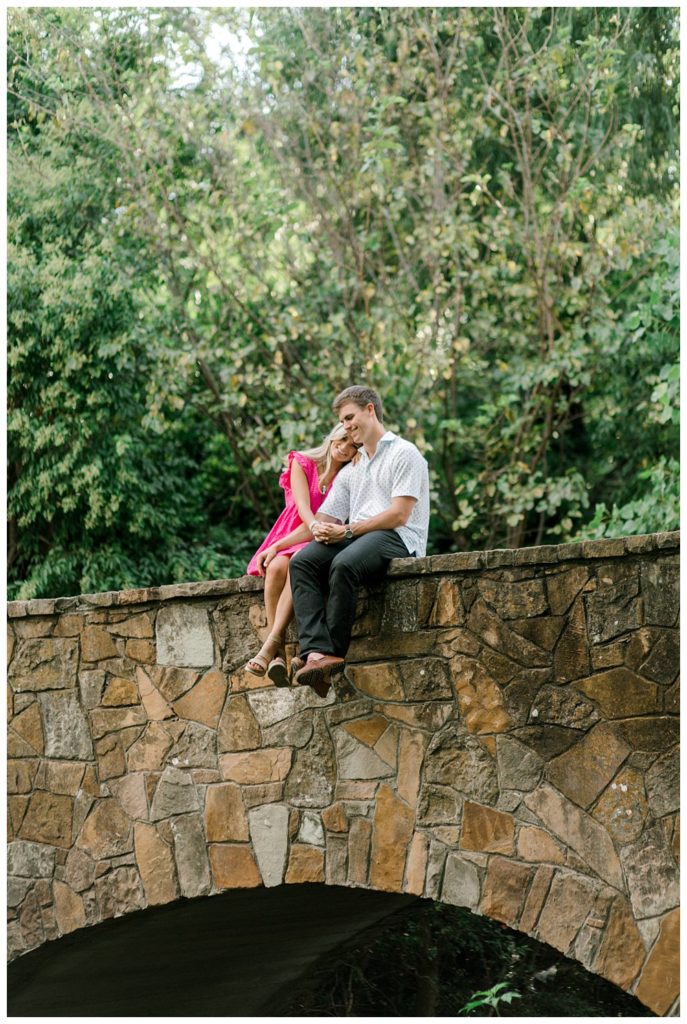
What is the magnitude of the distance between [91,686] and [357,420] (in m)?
1.82

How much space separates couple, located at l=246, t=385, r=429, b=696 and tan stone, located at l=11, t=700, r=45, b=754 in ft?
4.78

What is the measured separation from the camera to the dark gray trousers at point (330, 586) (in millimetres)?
3904

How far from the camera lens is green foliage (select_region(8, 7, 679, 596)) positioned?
822 centimetres

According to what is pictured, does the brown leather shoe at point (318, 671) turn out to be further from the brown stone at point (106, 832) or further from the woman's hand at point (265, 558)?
the brown stone at point (106, 832)

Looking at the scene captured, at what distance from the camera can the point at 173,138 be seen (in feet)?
28.8

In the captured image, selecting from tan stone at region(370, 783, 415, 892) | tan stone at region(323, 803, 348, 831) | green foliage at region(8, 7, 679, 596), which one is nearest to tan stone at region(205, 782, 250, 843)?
tan stone at region(323, 803, 348, 831)

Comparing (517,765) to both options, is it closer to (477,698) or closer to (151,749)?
(477,698)

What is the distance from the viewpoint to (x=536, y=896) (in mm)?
3844

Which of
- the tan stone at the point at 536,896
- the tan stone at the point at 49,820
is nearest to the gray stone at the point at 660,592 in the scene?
the tan stone at the point at 536,896

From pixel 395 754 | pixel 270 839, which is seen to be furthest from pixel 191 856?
pixel 395 754

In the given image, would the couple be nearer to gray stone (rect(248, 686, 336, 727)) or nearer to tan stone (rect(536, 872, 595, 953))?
gray stone (rect(248, 686, 336, 727))

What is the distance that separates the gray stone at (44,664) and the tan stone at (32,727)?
104mm

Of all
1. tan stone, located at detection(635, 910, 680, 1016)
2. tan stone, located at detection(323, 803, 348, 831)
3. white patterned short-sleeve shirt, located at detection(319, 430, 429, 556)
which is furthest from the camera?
tan stone, located at detection(323, 803, 348, 831)

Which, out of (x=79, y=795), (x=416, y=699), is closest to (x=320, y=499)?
(x=416, y=699)
